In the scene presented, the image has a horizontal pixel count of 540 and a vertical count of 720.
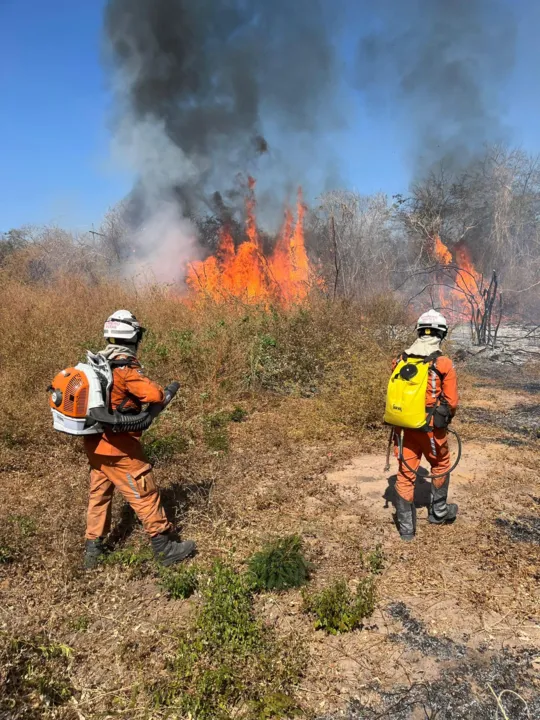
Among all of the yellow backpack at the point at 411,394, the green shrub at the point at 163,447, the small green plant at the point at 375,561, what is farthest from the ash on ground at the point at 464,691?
the green shrub at the point at 163,447

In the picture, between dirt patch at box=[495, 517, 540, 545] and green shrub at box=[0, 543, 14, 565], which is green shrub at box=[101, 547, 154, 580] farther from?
dirt patch at box=[495, 517, 540, 545]

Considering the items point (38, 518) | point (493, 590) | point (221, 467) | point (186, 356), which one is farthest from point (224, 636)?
point (186, 356)

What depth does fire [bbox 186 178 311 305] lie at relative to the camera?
1377 centimetres

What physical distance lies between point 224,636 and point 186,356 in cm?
577

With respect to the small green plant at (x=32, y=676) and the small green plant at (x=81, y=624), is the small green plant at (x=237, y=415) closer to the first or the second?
the small green plant at (x=81, y=624)

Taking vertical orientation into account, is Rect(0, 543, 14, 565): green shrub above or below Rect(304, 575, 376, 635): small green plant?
below

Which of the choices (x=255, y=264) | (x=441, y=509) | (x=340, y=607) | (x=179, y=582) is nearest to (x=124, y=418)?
(x=179, y=582)

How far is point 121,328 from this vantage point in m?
3.45

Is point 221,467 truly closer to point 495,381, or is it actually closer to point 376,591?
point 376,591

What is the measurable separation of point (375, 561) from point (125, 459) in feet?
6.74

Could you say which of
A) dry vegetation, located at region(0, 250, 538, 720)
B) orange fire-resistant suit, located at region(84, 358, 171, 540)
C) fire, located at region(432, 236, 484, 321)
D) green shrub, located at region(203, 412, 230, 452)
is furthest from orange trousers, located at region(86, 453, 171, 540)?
fire, located at region(432, 236, 484, 321)

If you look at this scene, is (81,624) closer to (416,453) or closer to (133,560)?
(133,560)

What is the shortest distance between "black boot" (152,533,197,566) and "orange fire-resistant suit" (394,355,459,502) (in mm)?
1847

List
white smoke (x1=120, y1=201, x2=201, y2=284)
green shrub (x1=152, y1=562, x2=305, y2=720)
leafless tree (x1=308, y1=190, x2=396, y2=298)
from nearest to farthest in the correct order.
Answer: green shrub (x1=152, y1=562, x2=305, y2=720), white smoke (x1=120, y1=201, x2=201, y2=284), leafless tree (x1=308, y1=190, x2=396, y2=298)
